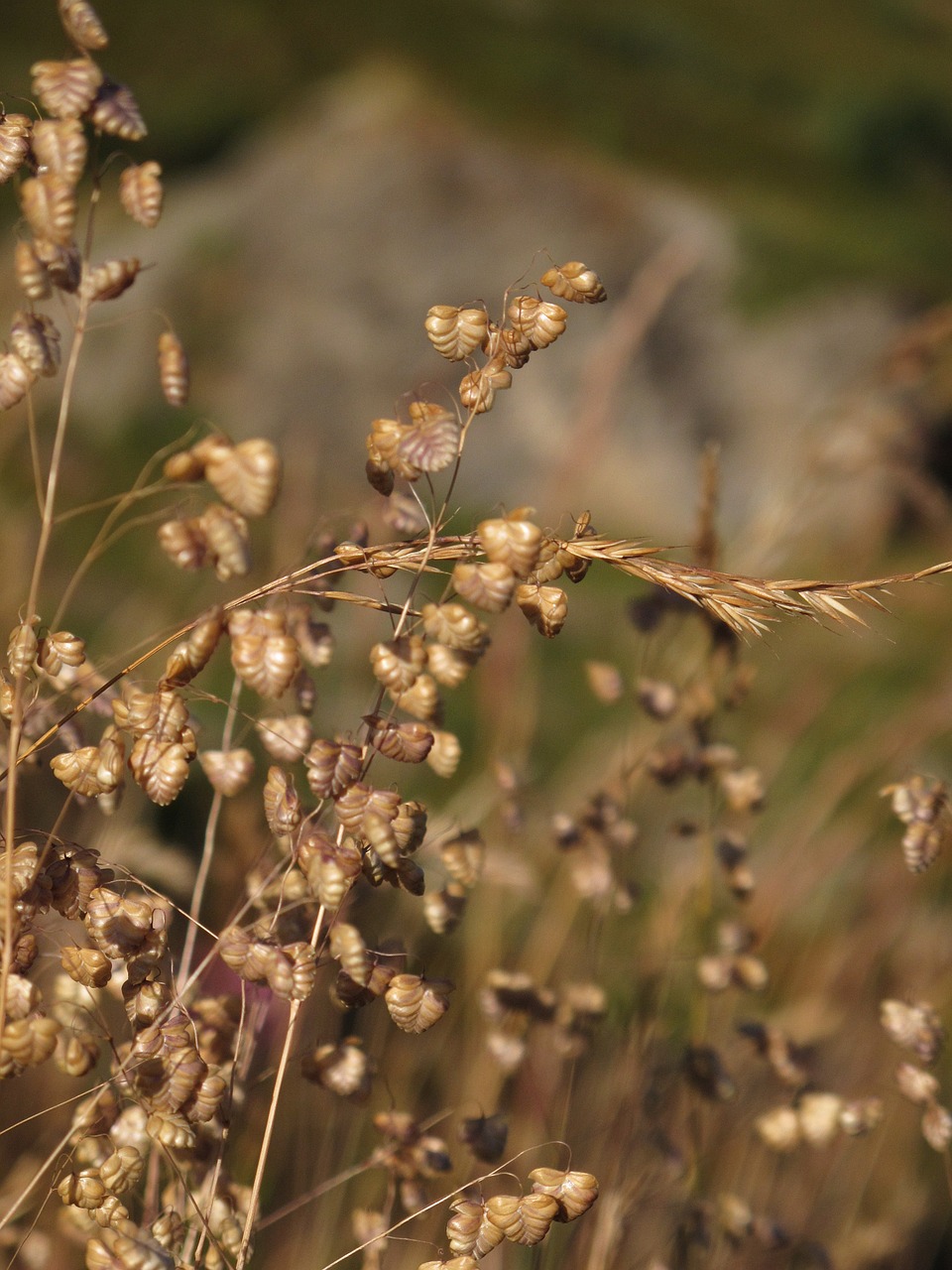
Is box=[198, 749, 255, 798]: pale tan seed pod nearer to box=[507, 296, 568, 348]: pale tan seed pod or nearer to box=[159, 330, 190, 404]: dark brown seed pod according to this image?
box=[159, 330, 190, 404]: dark brown seed pod

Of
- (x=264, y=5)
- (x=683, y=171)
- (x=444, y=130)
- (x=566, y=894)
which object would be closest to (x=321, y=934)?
(x=566, y=894)

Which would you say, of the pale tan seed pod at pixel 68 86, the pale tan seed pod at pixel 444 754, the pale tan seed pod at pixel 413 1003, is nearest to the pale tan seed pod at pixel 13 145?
the pale tan seed pod at pixel 68 86

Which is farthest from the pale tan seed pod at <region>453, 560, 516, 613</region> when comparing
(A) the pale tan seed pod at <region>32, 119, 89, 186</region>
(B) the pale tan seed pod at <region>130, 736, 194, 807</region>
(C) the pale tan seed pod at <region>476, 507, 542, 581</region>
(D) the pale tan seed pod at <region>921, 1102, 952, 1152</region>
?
(D) the pale tan seed pod at <region>921, 1102, 952, 1152</region>

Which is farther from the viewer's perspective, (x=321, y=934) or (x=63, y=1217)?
(x=63, y=1217)

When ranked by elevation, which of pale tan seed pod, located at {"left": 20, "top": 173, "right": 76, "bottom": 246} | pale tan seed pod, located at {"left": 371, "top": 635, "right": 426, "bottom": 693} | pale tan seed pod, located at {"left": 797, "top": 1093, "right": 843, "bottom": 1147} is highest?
pale tan seed pod, located at {"left": 20, "top": 173, "right": 76, "bottom": 246}

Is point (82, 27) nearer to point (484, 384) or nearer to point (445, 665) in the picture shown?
point (484, 384)

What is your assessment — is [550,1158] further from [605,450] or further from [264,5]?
[264,5]
